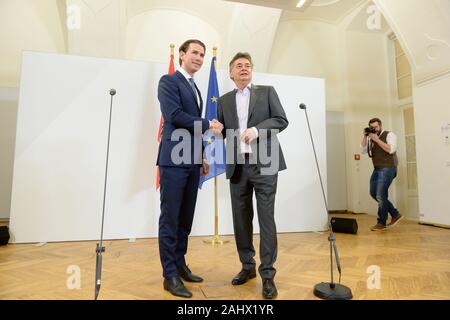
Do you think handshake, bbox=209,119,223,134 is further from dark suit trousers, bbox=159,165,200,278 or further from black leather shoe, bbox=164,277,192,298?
black leather shoe, bbox=164,277,192,298

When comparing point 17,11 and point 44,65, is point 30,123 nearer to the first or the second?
point 44,65

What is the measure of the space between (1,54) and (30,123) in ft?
8.52

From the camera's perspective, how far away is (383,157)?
13.6 feet

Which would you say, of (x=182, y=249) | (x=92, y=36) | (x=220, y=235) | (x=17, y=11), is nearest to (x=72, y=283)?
(x=182, y=249)

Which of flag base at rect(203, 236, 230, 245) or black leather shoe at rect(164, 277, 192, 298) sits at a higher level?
black leather shoe at rect(164, 277, 192, 298)

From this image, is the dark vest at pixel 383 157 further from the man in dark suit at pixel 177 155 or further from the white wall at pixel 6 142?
the white wall at pixel 6 142

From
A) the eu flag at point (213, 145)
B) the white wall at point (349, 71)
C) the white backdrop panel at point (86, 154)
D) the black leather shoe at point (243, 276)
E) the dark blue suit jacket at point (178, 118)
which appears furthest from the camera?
the white wall at point (349, 71)

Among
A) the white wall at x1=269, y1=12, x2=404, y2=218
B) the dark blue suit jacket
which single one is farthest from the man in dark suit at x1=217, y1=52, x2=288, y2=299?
the white wall at x1=269, y1=12, x2=404, y2=218

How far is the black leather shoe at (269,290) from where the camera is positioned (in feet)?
5.42

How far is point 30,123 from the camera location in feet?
10.7

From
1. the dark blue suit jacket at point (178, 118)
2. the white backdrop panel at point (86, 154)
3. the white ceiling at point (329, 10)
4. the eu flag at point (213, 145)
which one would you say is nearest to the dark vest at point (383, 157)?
the white backdrop panel at point (86, 154)

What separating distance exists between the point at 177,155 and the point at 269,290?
94 cm

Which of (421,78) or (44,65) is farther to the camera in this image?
(421,78)

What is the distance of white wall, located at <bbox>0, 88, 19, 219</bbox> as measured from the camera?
4.68 m
